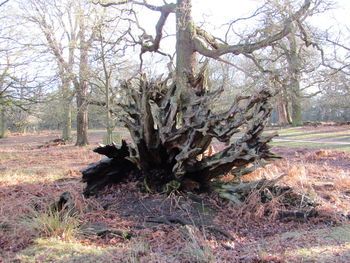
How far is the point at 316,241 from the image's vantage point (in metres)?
4.02

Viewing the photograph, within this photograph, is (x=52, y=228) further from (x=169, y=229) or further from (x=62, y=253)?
(x=169, y=229)

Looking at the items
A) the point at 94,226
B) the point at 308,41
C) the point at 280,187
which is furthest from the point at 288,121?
the point at 94,226

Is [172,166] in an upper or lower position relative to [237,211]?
upper

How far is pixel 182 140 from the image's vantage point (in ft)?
19.2

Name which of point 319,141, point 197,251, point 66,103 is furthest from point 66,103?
point 197,251

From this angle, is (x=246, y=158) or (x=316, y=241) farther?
(x=246, y=158)

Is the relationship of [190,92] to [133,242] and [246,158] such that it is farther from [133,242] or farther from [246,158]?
[133,242]

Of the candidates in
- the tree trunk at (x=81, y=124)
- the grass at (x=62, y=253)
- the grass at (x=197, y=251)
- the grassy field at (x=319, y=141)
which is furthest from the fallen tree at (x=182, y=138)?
the tree trunk at (x=81, y=124)

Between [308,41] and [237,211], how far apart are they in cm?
612

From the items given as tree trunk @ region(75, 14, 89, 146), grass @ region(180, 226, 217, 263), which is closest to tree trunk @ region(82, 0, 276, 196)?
grass @ region(180, 226, 217, 263)

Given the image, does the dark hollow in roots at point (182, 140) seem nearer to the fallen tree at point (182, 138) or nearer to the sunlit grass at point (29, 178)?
the fallen tree at point (182, 138)

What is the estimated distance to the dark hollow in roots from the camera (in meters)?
5.64

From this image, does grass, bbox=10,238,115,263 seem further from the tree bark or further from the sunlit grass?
the tree bark

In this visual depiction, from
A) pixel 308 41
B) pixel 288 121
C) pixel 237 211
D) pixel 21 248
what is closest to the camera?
pixel 21 248
